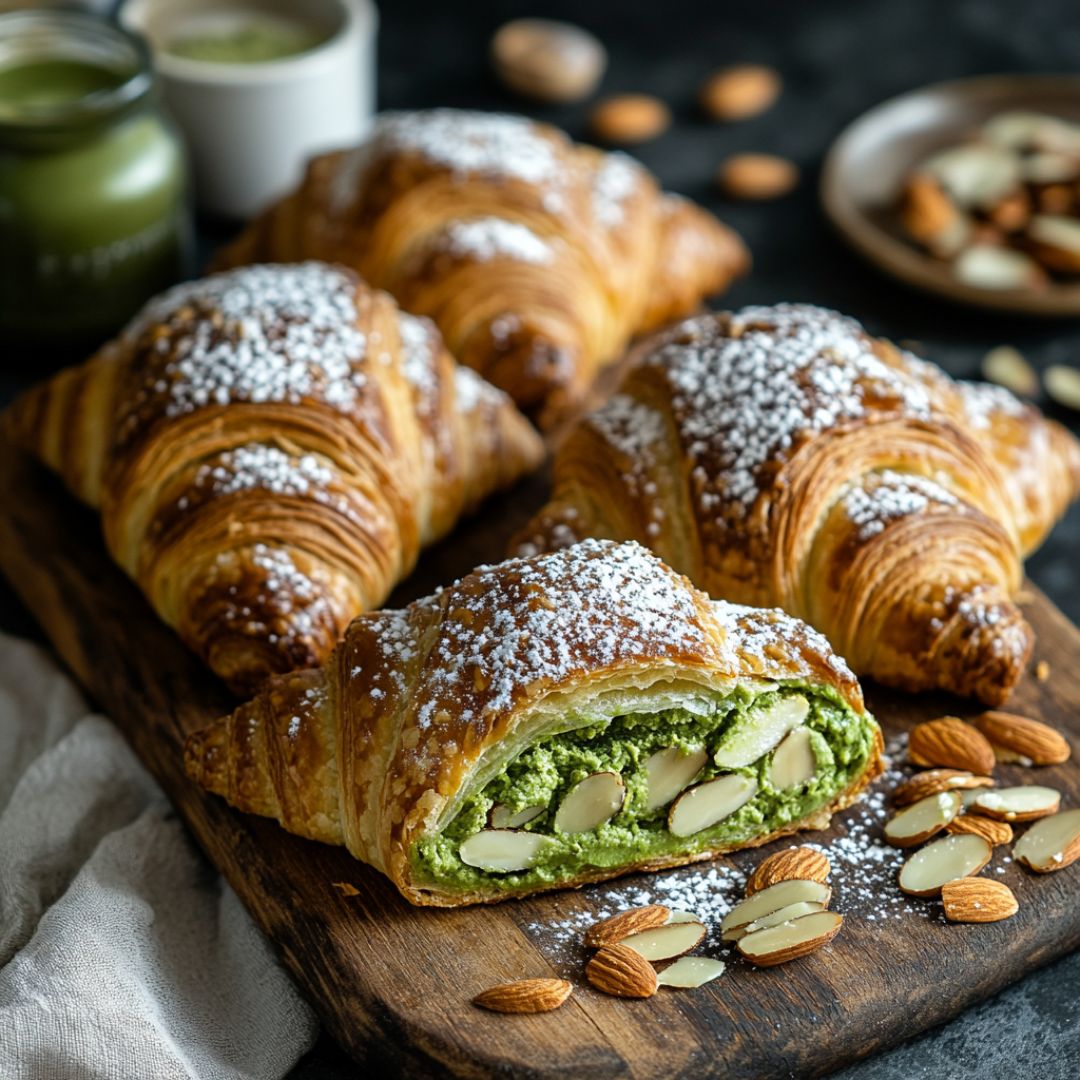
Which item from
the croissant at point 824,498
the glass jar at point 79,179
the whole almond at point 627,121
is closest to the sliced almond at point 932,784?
the croissant at point 824,498

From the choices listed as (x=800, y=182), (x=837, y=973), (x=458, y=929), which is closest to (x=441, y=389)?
(x=458, y=929)

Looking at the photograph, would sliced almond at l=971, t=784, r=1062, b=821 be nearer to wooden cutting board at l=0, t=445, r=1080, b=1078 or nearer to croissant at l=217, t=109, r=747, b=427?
wooden cutting board at l=0, t=445, r=1080, b=1078

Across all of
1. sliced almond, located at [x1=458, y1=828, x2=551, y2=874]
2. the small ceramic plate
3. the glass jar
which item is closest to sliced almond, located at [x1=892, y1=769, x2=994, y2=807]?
sliced almond, located at [x1=458, y1=828, x2=551, y2=874]

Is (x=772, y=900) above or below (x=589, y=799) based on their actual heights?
below

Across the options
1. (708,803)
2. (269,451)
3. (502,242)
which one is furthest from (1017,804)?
(502,242)

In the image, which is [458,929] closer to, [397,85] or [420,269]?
[420,269]

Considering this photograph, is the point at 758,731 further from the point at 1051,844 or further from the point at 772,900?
the point at 1051,844

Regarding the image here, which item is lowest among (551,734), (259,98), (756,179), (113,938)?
(113,938)

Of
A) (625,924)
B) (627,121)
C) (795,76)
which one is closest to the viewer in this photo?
(625,924)

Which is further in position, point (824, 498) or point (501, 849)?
point (824, 498)
